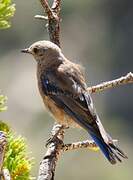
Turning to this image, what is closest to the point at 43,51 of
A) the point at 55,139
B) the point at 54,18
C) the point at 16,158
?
the point at 54,18

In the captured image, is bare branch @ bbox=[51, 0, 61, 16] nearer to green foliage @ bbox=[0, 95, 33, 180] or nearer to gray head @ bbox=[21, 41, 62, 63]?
gray head @ bbox=[21, 41, 62, 63]

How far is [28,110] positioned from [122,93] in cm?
206

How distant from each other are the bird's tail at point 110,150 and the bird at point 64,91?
0.18m

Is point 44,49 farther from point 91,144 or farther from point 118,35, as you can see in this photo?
point 118,35

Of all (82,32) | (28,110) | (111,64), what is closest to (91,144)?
(28,110)

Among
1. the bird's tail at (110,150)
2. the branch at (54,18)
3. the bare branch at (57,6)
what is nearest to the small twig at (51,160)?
the bird's tail at (110,150)

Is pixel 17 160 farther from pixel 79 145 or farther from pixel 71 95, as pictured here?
pixel 71 95

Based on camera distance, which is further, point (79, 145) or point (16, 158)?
point (79, 145)

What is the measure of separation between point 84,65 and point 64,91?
11.7 metres

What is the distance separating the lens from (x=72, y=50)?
58.7 feet

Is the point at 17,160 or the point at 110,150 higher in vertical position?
the point at 110,150

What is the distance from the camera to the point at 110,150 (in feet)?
13.8

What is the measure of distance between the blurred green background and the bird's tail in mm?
9022

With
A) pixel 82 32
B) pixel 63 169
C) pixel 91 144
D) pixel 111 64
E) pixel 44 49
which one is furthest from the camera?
pixel 82 32
